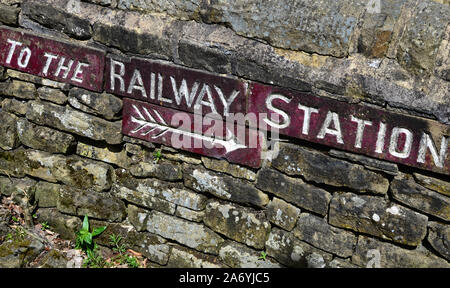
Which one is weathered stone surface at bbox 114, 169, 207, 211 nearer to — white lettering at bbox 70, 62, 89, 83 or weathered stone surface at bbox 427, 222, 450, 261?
white lettering at bbox 70, 62, 89, 83

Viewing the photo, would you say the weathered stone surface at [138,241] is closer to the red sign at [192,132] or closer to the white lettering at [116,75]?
the red sign at [192,132]

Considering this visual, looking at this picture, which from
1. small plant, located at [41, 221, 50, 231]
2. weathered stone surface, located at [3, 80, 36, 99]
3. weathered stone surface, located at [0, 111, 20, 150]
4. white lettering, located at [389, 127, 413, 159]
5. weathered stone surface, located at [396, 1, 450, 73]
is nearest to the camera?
weathered stone surface, located at [396, 1, 450, 73]

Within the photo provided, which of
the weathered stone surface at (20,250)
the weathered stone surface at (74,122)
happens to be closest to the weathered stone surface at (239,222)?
the weathered stone surface at (74,122)

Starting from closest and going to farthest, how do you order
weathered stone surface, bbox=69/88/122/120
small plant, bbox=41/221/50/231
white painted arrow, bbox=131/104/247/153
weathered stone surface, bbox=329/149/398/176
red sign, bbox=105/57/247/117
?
weathered stone surface, bbox=329/149/398/176 → red sign, bbox=105/57/247/117 → white painted arrow, bbox=131/104/247/153 → weathered stone surface, bbox=69/88/122/120 → small plant, bbox=41/221/50/231

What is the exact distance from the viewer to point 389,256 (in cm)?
278

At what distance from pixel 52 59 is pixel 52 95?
26 centimetres

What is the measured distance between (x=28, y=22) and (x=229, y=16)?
141cm

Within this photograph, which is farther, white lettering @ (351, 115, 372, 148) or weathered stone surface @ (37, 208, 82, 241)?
weathered stone surface @ (37, 208, 82, 241)

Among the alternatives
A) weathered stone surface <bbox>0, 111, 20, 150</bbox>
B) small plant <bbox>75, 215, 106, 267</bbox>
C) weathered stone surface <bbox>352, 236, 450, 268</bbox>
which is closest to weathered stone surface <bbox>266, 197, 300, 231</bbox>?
weathered stone surface <bbox>352, 236, 450, 268</bbox>

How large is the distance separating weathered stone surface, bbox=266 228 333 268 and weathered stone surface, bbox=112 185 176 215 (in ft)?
2.37

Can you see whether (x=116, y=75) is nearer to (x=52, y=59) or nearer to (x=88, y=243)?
(x=52, y=59)

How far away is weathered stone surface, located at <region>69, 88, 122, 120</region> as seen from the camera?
3178 millimetres

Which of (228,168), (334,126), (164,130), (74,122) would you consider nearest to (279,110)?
(334,126)
